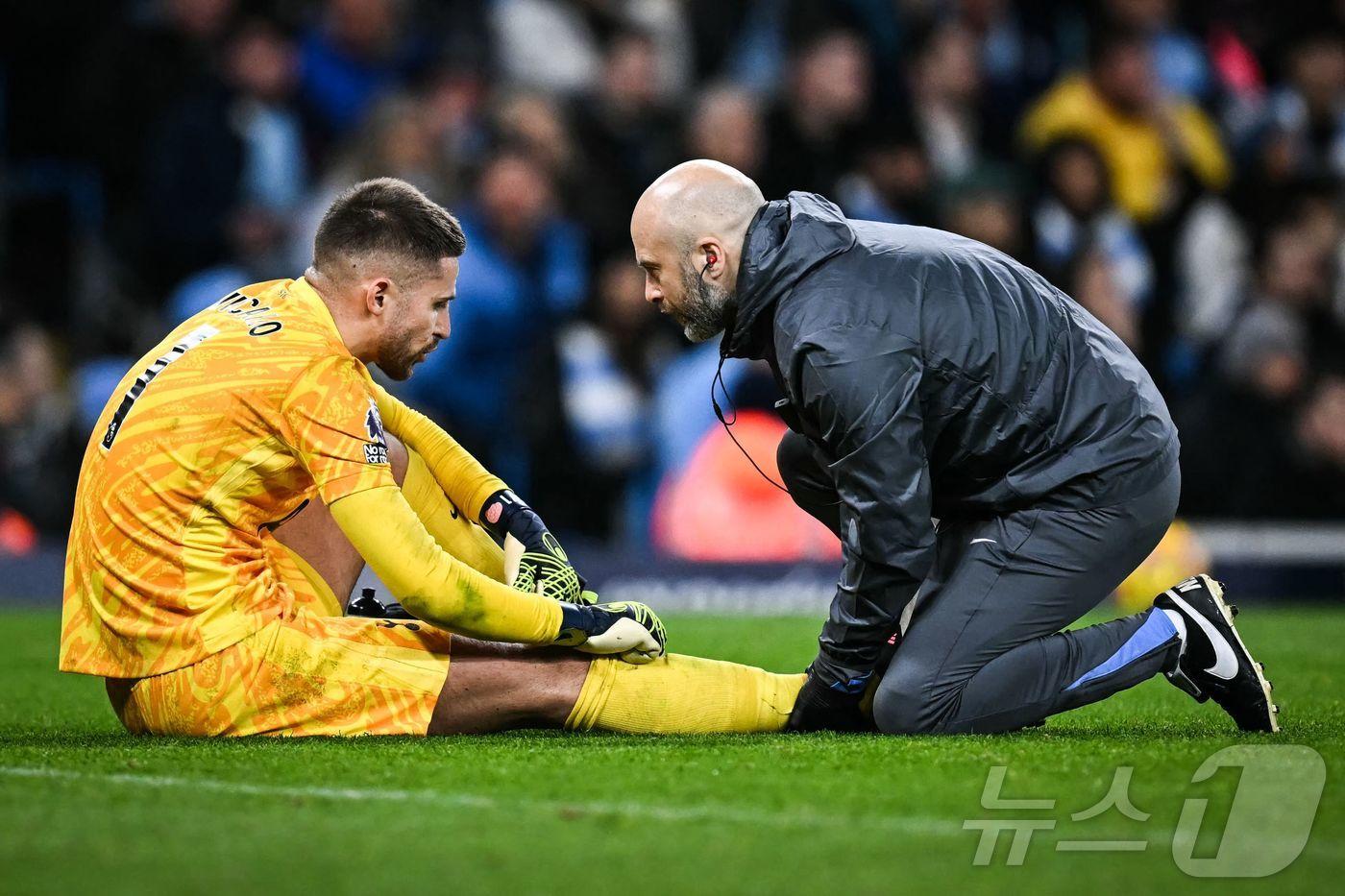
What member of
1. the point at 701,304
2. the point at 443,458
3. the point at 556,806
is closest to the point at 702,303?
the point at 701,304

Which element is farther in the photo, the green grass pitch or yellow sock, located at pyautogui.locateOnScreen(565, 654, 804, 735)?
yellow sock, located at pyautogui.locateOnScreen(565, 654, 804, 735)

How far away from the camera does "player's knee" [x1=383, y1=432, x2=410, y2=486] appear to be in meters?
5.02

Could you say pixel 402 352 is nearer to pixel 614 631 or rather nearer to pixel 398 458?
pixel 398 458

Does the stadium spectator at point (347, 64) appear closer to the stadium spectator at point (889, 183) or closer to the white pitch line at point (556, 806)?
the stadium spectator at point (889, 183)

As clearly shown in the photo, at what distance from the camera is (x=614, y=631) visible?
4.65m

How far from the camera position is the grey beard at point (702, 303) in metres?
4.76

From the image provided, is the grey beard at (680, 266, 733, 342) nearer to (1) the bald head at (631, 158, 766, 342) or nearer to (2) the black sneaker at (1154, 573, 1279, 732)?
(1) the bald head at (631, 158, 766, 342)

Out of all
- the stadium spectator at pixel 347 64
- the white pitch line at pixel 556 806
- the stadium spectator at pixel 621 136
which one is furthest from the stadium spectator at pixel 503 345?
the white pitch line at pixel 556 806

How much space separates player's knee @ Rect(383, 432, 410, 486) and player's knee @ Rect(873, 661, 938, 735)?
148 cm

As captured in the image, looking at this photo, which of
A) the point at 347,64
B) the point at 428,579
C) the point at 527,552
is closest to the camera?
the point at 428,579

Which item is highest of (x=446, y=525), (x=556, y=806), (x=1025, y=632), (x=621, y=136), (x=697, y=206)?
(x=697, y=206)

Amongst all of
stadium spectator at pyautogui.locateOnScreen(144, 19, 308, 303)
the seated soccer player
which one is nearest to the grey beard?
the seated soccer player

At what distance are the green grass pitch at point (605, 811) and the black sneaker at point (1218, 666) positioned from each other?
113 mm

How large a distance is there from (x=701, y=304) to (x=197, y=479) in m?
1.40
